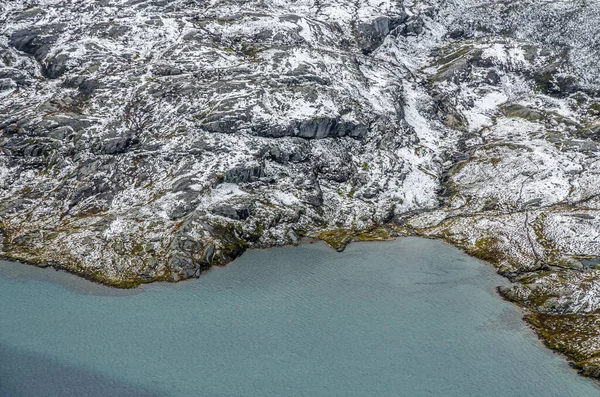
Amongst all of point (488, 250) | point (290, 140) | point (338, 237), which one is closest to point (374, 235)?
point (338, 237)

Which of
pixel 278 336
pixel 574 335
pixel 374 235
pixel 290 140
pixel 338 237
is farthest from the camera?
pixel 290 140

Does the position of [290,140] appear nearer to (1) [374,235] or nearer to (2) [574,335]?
(1) [374,235]

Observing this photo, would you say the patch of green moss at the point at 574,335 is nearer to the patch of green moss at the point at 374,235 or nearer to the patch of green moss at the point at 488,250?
the patch of green moss at the point at 488,250

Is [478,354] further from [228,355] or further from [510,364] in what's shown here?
[228,355]

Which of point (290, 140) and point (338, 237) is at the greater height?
point (290, 140)

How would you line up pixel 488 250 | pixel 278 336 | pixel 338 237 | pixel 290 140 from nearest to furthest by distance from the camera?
1. pixel 278 336
2. pixel 488 250
3. pixel 338 237
4. pixel 290 140

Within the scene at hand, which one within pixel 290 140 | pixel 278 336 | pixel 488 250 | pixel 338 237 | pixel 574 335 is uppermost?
→ pixel 290 140
